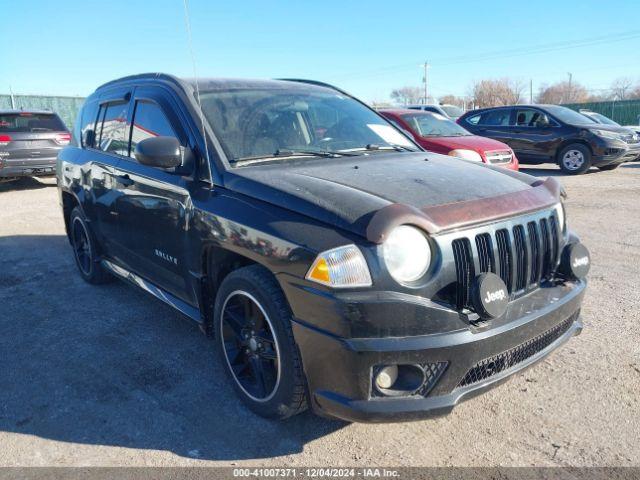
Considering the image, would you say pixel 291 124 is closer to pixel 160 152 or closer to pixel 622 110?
pixel 160 152

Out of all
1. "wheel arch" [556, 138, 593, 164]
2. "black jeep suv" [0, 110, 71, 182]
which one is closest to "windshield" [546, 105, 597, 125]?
"wheel arch" [556, 138, 593, 164]

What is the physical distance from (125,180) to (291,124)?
133 cm

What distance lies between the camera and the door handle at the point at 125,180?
3.83m

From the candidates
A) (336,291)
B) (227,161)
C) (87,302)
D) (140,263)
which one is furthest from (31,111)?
(336,291)

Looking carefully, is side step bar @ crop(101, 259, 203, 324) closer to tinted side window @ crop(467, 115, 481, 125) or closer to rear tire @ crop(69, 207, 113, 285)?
rear tire @ crop(69, 207, 113, 285)

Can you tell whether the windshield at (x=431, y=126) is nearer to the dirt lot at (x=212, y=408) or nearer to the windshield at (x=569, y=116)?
the windshield at (x=569, y=116)

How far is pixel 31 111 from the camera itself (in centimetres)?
1159

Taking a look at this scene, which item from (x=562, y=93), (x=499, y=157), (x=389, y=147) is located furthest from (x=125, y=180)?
(x=562, y=93)

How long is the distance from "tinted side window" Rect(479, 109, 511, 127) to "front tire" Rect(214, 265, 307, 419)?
12.4m

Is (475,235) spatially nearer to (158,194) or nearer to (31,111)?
(158,194)

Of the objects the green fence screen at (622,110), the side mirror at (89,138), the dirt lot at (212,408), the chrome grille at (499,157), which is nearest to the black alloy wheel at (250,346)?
the dirt lot at (212,408)

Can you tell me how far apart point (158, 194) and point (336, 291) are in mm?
1724

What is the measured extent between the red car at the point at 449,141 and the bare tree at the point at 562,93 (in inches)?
2478

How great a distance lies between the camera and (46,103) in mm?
24469
